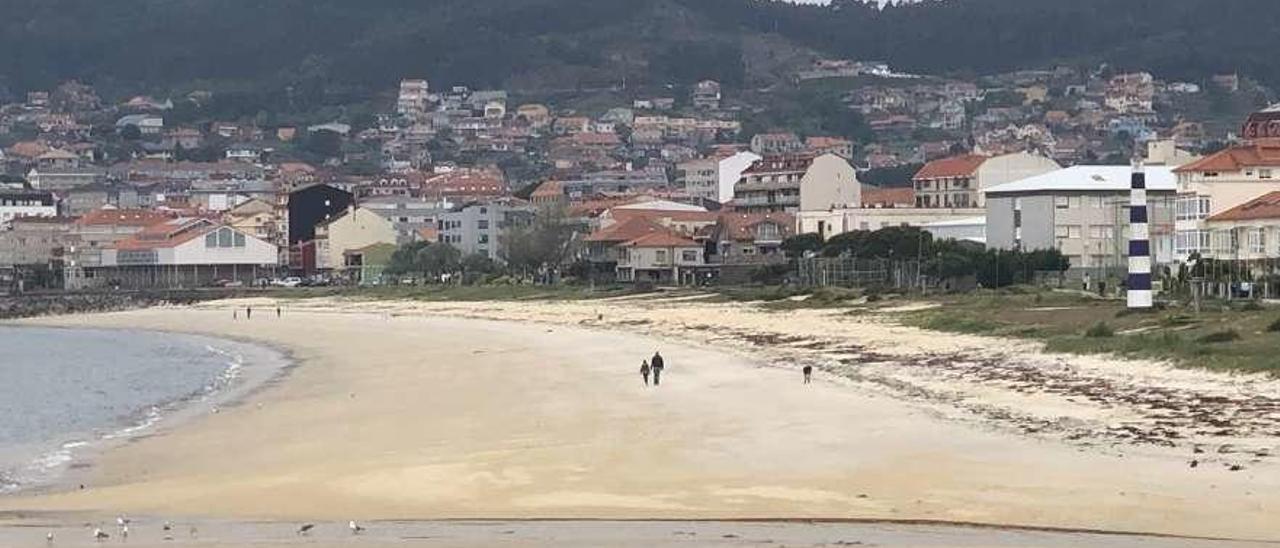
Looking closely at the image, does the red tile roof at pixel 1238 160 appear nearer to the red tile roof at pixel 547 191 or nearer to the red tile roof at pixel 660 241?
the red tile roof at pixel 660 241

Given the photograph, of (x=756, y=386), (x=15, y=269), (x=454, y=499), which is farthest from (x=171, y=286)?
(x=454, y=499)

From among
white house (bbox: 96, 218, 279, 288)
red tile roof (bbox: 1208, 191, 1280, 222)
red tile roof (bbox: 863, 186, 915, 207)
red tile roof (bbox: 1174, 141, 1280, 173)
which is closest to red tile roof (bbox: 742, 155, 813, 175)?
red tile roof (bbox: 863, 186, 915, 207)

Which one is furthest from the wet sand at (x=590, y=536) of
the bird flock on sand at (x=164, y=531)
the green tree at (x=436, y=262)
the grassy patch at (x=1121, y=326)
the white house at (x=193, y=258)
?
the white house at (x=193, y=258)

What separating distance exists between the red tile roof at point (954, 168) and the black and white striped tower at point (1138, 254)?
45.0 metres

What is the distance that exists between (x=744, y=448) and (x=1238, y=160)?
35.6m

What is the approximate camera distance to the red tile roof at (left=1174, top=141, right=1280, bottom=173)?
178 feet

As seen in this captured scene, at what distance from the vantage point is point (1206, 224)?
52.6m

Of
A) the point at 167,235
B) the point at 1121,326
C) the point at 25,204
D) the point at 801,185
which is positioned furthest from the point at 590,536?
the point at 25,204

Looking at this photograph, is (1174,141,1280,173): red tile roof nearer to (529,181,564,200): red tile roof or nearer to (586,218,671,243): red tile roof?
(586,218,671,243): red tile roof

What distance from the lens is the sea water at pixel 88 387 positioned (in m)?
26.1

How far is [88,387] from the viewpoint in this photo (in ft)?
128

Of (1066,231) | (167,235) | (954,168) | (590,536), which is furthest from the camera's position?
(167,235)

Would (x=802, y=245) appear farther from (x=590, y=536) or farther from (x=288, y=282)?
(x=590, y=536)

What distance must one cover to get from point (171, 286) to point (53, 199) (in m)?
53.5
